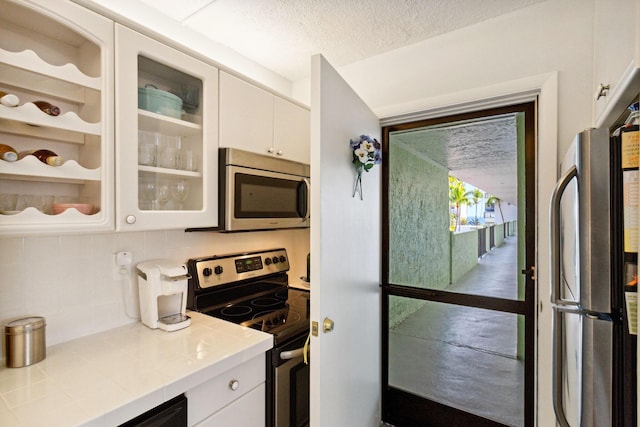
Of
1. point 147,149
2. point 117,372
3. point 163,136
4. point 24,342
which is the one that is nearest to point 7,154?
point 147,149

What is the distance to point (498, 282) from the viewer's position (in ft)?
5.84

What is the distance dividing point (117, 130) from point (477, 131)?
184 centimetres

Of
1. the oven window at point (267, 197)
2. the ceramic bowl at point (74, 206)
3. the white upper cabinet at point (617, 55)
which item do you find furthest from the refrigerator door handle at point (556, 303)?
the ceramic bowl at point (74, 206)

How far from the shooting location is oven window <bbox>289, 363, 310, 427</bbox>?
154 centimetres

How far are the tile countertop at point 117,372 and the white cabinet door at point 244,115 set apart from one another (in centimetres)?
95

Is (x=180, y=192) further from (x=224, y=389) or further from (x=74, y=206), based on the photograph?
(x=224, y=389)

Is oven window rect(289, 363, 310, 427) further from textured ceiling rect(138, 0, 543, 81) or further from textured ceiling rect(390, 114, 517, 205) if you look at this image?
textured ceiling rect(138, 0, 543, 81)

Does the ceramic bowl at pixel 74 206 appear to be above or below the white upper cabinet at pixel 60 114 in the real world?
below

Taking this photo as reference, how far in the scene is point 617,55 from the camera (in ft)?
2.94

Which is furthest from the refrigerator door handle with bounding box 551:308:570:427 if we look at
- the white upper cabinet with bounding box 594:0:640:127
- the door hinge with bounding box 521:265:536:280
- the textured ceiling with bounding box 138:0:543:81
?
the textured ceiling with bounding box 138:0:543:81

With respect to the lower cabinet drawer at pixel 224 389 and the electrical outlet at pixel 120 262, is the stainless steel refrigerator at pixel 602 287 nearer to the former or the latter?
the lower cabinet drawer at pixel 224 389

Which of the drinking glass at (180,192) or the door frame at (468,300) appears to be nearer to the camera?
the drinking glass at (180,192)

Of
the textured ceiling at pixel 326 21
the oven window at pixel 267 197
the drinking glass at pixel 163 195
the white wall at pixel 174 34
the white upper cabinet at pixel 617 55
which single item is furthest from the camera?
the oven window at pixel 267 197

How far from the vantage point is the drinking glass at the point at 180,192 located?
1.47 meters
